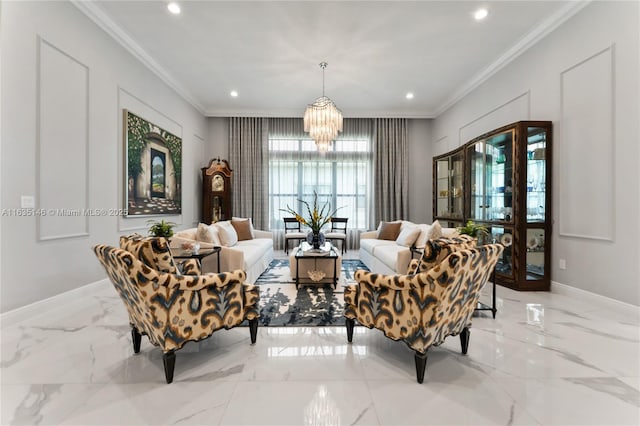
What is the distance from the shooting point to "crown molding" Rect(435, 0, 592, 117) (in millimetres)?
2965

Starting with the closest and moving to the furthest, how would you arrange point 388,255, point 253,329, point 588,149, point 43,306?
point 253,329 → point 43,306 → point 588,149 → point 388,255

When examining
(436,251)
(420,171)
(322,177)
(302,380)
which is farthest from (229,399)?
(420,171)

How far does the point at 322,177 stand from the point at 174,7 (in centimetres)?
414

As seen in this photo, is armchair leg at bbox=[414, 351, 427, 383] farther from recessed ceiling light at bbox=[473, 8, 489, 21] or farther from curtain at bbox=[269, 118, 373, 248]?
curtain at bbox=[269, 118, 373, 248]

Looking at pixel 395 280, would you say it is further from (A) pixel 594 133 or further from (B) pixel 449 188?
(B) pixel 449 188

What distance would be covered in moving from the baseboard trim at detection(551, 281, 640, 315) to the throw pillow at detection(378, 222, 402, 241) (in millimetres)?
2212

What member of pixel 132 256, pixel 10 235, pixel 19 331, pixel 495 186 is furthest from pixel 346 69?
pixel 19 331

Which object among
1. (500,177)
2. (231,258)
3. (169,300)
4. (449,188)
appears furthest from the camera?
(449,188)

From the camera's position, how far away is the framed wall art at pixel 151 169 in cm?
371

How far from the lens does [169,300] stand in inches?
61.5

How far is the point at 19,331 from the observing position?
7.23ft

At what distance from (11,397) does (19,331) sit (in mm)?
1072

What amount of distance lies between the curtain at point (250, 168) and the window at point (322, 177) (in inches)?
7.2

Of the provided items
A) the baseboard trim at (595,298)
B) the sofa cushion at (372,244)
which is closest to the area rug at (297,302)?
the sofa cushion at (372,244)
